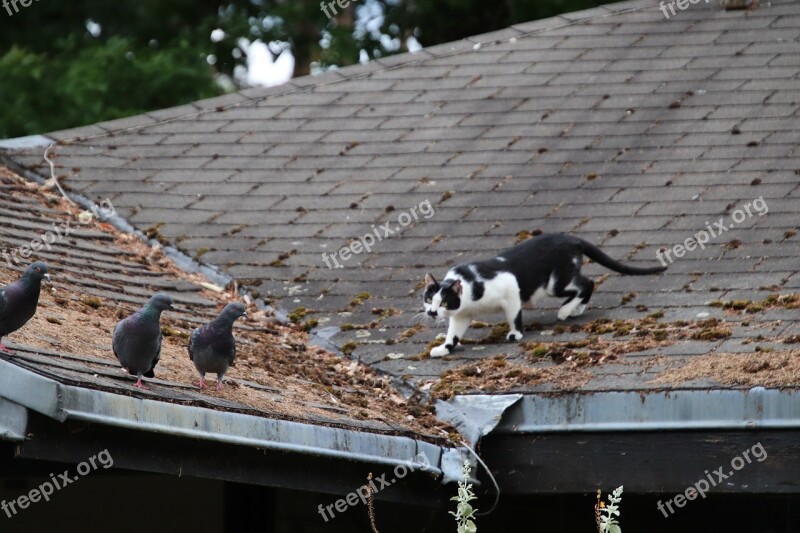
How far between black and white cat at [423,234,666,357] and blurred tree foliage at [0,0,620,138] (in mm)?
11834

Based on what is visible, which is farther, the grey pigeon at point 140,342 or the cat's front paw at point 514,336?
the cat's front paw at point 514,336

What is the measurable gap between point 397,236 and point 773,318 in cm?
261

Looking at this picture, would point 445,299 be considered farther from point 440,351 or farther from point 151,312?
point 151,312

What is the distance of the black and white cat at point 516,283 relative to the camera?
244 inches

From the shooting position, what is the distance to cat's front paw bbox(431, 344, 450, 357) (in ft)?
20.1

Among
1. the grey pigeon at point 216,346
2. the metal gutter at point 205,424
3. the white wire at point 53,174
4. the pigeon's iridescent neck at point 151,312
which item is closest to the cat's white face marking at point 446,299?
the metal gutter at point 205,424

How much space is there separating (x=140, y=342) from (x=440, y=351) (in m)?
1.97

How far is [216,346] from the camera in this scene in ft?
16.2

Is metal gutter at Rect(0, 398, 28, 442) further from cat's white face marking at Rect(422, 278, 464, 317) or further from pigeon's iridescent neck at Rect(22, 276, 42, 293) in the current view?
cat's white face marking at Rect(422, 278, 464, 317)

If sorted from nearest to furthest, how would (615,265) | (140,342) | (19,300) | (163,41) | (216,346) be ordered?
(19,300)
(140,342)
(216,346)
(615,265)
(163,41)

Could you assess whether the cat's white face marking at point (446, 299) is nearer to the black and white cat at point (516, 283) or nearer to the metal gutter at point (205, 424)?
the black and white cat at point (516, 283)

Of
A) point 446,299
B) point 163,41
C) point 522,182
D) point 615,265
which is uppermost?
point 163,41

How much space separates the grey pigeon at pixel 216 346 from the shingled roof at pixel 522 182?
3.68ft

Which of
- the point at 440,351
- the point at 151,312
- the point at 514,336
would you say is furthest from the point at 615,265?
the point at 151,312
